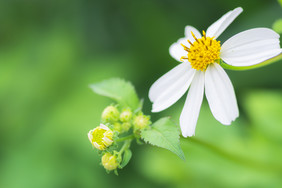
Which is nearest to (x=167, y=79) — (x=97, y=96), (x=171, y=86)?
(x=171, y=86)

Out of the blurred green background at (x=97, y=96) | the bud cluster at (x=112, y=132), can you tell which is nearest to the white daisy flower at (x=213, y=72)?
the bud cluster at (x=112, y=132)

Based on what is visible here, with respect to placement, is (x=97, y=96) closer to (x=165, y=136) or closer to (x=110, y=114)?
(x=110, y=114)

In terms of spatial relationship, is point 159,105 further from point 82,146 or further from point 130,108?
point 82,146

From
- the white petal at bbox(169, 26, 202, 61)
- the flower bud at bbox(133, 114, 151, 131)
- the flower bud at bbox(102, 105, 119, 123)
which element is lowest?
the flower bud at bbox(133, 114, 151, 131)

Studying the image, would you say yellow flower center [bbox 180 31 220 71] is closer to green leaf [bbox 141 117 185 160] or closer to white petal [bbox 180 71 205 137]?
white petal [bbox 180 71 205 137]

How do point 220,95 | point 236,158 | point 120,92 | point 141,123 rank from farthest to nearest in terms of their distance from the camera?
point 236,158 → point 120,92 → point 141,123 → point 220,95

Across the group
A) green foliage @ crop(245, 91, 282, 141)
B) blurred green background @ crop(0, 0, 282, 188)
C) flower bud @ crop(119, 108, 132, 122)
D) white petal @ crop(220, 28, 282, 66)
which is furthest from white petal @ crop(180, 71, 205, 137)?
green foliage @ crop(245, 91, 282, 141)

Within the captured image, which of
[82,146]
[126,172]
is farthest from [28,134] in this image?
[126,172]
